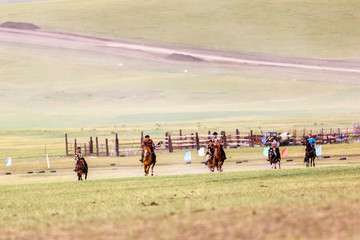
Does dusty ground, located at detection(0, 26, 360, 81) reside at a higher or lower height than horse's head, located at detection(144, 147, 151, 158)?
higher

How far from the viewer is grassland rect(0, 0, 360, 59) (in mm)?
153750

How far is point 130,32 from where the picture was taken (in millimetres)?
159375

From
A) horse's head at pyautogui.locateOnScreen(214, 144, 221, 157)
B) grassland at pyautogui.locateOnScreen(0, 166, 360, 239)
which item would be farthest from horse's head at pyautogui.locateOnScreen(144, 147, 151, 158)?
grassland at pyautogui.locateOnScreen(0, 166, 360, 239)

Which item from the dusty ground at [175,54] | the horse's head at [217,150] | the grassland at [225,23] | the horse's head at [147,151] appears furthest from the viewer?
the grassland at [225,23]

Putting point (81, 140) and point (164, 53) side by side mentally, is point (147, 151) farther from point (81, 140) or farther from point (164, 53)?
point (164, 53)

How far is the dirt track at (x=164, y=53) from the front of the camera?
5728 inches

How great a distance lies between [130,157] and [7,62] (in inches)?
3925

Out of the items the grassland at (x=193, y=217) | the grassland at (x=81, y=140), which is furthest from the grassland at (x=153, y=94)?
the grassland at (x=193, y=217)

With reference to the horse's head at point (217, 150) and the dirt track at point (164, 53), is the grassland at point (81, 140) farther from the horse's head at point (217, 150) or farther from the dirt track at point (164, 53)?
the dirt track at point (164, 53)

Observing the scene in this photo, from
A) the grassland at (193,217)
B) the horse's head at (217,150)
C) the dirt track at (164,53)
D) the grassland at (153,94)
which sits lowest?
the grassland at (193,217)

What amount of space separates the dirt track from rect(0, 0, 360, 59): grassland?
1.45 metres

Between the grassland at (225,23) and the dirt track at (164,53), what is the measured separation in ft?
4.77

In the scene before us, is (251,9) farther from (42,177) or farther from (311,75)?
(42,177)

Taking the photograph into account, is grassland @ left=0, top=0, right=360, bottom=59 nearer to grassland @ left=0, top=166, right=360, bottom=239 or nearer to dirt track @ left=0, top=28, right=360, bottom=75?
dirt track @ left=0, top=28, right=360, bottom=75
